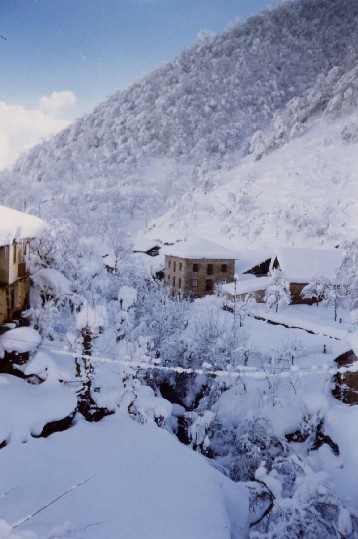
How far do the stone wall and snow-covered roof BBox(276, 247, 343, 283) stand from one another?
20.6 ft

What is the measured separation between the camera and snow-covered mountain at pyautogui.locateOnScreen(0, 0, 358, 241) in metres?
88.0

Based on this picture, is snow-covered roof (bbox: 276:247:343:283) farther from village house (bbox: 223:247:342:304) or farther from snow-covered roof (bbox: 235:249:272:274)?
snow-covered roof (bbox: 235:249:272:274)

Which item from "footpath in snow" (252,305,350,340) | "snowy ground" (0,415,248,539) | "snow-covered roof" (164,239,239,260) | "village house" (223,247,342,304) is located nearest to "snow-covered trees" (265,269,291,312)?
"footpath in snow" (252,305,350,340)

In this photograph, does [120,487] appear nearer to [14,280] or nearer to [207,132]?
[14,280]

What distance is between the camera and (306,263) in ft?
144

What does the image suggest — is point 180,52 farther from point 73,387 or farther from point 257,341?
point 73,387

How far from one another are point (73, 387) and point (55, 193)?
3872 inches

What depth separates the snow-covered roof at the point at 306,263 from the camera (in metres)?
41.2

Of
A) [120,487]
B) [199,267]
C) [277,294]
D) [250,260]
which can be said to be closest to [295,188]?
[250,260]

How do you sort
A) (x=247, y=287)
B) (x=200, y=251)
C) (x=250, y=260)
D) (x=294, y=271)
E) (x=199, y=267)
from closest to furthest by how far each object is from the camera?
(x=247, y=287) < (x=294, y=271) < (x=199, y=267) < (x=200, y=251) < (x=250, y=260)

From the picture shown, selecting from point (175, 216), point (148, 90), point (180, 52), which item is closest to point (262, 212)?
point (175, 216)

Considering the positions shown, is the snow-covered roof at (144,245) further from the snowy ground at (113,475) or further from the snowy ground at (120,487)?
the snowy ground at (120,487)

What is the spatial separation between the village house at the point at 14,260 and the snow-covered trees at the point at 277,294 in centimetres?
2418

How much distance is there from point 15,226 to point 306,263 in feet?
115
